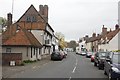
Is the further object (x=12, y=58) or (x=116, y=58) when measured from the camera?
(x=12, y=58)

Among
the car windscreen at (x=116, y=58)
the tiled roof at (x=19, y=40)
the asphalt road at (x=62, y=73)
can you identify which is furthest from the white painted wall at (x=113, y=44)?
the car windscreen at (x=116, y=58)

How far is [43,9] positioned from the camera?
7462 centimetres

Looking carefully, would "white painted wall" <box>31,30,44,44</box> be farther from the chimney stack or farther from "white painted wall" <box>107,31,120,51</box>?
"white painted wall" <box>107,31,120,51</box>

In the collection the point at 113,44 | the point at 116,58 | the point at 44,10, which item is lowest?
the point at 116,58

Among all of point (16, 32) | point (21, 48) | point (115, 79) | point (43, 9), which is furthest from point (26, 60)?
point (43, 9)

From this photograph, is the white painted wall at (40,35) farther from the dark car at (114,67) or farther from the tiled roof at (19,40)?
the dark car at (114,67)

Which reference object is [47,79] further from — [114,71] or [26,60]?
[26,60]

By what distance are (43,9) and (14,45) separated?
37.3 meters

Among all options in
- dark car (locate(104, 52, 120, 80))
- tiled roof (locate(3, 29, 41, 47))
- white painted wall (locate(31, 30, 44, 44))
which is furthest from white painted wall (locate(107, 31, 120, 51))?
dark car (locate(104, 52, 120, 80))

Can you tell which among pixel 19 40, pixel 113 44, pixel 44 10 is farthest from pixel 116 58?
pixel 44 10

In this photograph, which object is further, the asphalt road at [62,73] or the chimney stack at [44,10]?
the chimney stack at [44,10]

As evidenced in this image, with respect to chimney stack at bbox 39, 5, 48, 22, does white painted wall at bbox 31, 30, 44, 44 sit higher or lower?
lower

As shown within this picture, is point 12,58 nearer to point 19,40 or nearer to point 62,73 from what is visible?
point 19,40

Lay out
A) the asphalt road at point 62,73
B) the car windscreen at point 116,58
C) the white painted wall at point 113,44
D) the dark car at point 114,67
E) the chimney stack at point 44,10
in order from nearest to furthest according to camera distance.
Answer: the dark car at point 114,67
the car windscreen at point 116,58
the asphalt road at point 62,73
the white painted wall at point 113,44
the chimney stack at point 44,10
